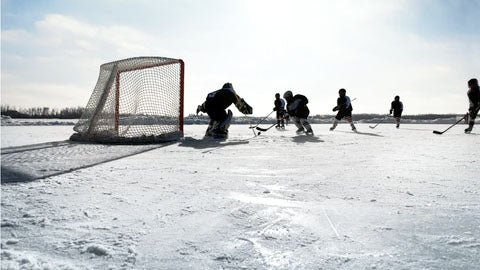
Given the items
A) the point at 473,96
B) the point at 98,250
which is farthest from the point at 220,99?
the point at 473,96

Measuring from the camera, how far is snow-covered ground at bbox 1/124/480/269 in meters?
1.18

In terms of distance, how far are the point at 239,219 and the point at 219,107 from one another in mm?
5367

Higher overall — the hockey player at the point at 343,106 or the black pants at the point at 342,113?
the hockey player at the point at 343,106

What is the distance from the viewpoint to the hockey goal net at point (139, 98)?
6.47 meters

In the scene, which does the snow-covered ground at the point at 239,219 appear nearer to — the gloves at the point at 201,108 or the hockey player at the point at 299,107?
the gloves at the point at 201,108

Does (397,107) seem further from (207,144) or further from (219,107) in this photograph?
(207,144)

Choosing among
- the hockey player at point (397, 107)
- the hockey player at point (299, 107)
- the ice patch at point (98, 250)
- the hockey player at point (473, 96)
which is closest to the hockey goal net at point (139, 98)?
the hockey player at point (299, 107)

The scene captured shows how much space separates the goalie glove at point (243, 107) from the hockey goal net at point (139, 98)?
132 cm

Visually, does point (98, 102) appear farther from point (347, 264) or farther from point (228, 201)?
point (347, 264)

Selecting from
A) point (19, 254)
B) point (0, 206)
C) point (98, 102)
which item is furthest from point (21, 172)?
point (98, 102)

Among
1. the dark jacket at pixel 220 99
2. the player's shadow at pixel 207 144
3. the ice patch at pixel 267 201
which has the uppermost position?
the dark jacket at pixel 220 99

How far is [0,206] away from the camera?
5.40 ft

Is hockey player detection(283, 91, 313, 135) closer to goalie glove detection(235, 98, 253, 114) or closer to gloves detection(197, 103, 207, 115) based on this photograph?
goalie glove detection(235, 98, 253, 114)

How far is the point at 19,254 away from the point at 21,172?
1.66 m
